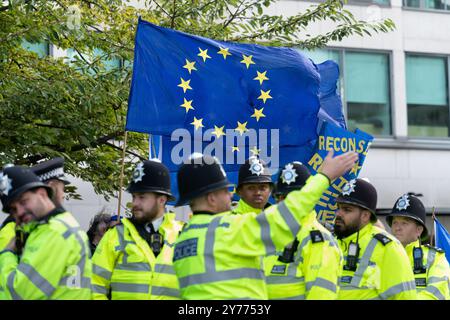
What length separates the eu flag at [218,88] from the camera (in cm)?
891

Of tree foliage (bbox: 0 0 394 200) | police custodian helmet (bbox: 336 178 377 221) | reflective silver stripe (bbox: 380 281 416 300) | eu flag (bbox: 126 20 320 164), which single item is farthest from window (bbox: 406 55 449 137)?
reflective silver stripe (bbox: 380 281 416 300)

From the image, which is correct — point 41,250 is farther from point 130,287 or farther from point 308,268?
point 308,268

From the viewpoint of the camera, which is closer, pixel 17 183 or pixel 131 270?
pixel 17 183

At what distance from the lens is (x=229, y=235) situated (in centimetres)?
543

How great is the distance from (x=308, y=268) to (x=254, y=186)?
0.92m

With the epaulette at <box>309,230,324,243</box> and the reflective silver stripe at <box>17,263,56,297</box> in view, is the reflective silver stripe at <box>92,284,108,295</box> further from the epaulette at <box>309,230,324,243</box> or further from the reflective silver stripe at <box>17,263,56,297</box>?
the epaulette at <box>309,230,324,243</box>

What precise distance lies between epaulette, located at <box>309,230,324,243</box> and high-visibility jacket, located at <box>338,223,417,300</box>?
58 centimetres

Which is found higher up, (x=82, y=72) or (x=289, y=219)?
(x=82, y=72)

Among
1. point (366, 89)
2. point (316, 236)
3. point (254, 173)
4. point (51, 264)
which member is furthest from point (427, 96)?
point (51, 264)

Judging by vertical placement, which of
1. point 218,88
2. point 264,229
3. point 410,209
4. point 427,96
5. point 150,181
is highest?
point 427,96

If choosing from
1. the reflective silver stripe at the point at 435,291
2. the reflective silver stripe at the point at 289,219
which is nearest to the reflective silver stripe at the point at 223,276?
the reflective silver stripe at the point at 289,219

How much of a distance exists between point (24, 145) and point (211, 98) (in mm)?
2317
